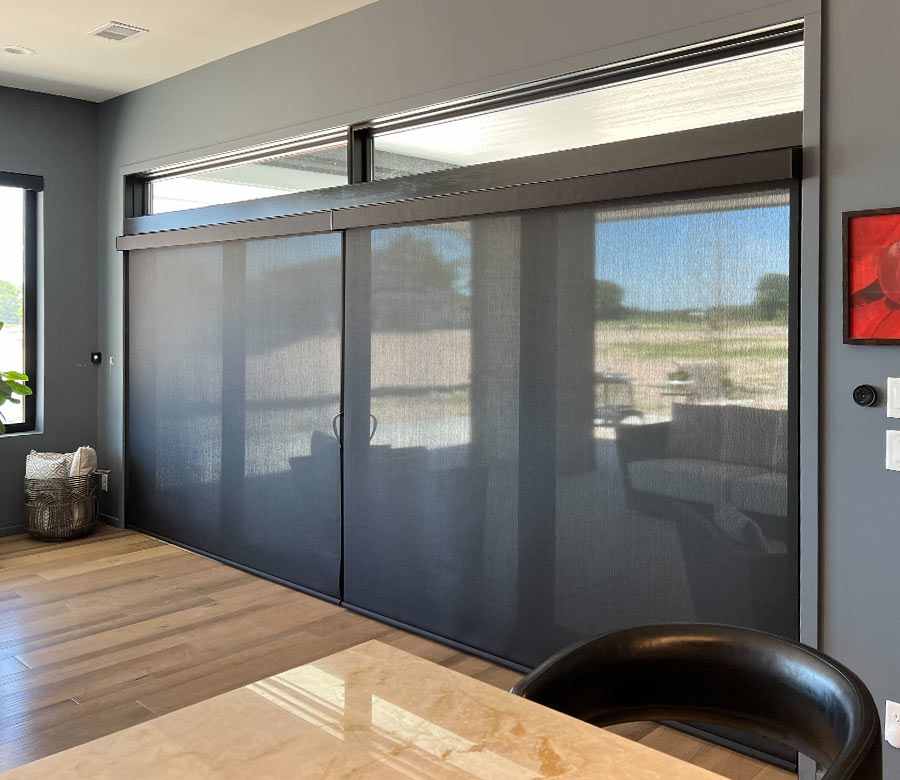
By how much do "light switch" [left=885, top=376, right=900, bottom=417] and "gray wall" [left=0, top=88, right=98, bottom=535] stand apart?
4914 mm

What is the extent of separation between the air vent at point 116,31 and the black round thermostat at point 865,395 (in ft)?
11.8

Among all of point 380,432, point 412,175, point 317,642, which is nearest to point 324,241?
point 412,175

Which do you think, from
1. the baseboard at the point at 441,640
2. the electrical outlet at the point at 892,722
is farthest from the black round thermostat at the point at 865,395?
the baseboard at the point at 441,640

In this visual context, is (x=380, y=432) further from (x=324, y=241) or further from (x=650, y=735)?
(x=650, y=735)

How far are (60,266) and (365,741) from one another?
5.28 metres

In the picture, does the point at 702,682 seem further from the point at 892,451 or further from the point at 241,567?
the point at 241,567

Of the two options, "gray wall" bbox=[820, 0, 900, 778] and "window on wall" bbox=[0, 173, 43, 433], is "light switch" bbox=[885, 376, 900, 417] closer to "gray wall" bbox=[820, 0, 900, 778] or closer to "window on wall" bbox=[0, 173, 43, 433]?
"gray wall" bbox=[820, 0, 900, 778]

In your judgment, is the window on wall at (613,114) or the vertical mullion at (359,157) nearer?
the window on wall at (613,114)

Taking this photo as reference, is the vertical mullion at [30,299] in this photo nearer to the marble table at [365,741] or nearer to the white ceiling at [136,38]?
the white ceiling at [136,38]

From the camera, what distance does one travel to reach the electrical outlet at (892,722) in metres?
2.47

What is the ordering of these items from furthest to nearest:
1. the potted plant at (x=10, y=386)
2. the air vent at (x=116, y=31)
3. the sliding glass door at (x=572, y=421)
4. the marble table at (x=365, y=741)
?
the potted plant at (x=10, y=386) → the air vent at (x=116, y=31) → the sliding glass door at (x=572, y=421) → the marble table at (x=365, y=741)

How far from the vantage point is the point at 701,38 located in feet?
9.23

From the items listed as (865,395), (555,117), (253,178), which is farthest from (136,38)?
(865,395)

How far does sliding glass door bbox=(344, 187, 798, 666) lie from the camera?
109 inches
